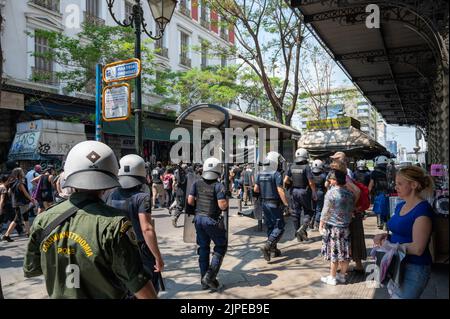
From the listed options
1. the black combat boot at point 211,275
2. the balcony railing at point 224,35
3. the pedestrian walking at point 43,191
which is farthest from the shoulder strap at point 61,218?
the balcony railing at point 224,35

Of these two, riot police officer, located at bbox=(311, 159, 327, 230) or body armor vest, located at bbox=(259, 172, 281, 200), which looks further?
riot police officer, located at bbox=(311, 159, 327, 230)

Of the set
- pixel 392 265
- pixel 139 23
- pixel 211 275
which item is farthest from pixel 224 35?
pixel 392 265

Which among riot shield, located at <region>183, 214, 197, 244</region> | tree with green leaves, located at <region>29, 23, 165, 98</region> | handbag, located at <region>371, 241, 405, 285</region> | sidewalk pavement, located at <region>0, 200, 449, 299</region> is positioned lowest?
sidewalk pavement, located at <region>0, 200, 449, 299</region>

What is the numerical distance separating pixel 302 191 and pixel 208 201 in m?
3.20

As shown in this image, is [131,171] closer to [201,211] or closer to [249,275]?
[201,211]

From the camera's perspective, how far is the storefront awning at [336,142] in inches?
522

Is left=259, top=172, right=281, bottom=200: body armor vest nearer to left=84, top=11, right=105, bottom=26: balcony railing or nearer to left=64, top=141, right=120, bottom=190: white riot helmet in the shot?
left=64, top=141, right=120, bottom=190: white riot helmet

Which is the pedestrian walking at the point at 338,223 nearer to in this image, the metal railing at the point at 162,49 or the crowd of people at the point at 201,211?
the crowd of people at the point at 201,211

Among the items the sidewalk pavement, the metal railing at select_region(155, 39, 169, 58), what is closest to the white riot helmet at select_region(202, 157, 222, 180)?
the sidewalk pavement

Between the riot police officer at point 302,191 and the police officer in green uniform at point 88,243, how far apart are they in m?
5.74

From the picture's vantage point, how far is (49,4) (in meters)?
16.4

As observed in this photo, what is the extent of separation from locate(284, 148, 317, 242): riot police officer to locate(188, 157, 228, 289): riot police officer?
9.76 feet

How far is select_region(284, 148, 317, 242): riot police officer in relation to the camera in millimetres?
7391

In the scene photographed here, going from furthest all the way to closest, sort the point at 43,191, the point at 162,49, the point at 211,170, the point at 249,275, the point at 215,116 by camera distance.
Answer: the point at 162,49 → the point at 43,191 → the point at 215,116 → the point at 249,275 → the point at 211,170
